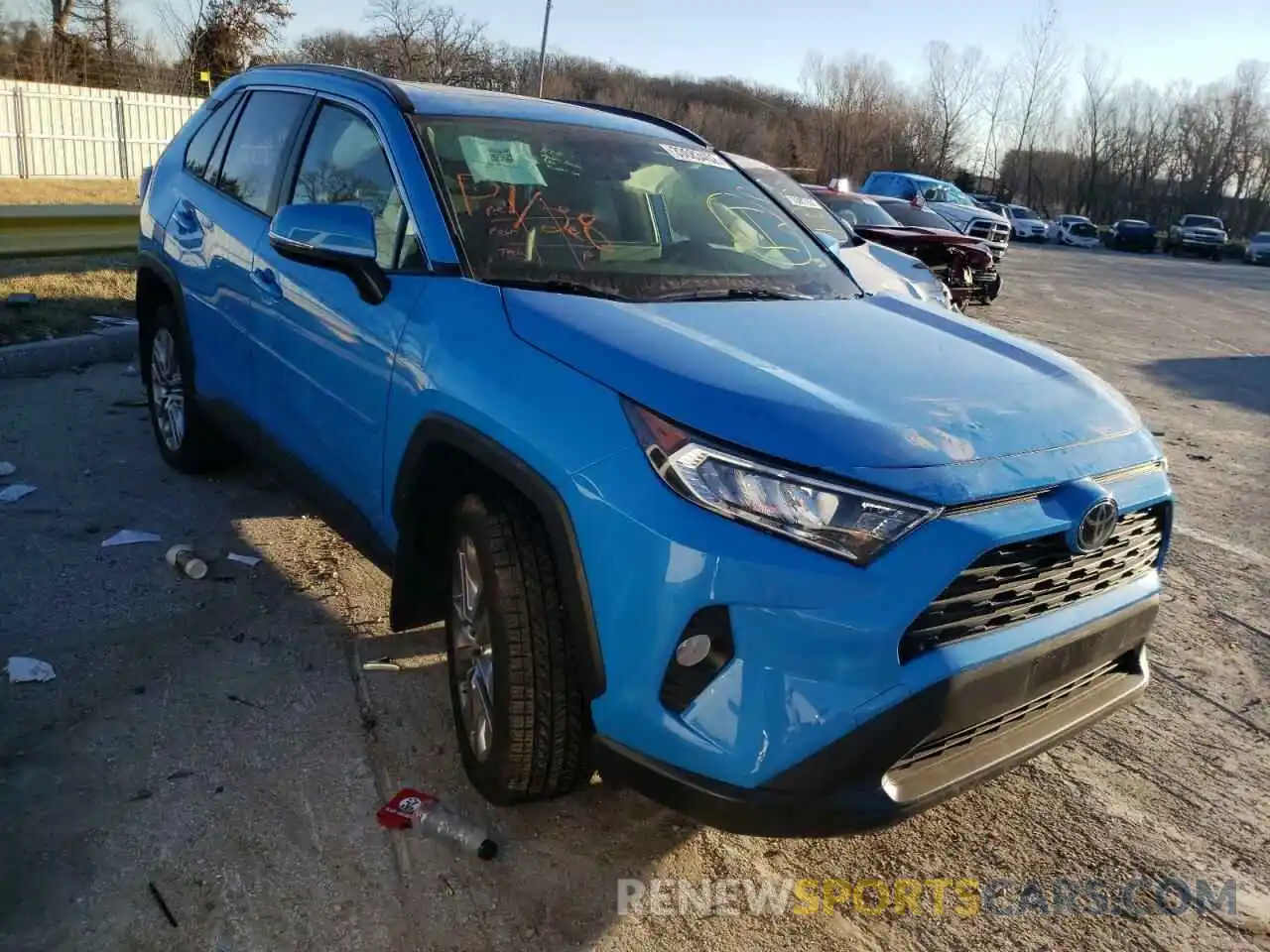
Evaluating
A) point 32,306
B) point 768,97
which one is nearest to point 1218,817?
point 32,306

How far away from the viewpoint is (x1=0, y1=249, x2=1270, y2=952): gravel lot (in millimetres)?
2402

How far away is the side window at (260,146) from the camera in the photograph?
3957 mm

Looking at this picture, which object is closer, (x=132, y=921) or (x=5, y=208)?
(x=132, y=921)

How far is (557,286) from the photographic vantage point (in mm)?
2838

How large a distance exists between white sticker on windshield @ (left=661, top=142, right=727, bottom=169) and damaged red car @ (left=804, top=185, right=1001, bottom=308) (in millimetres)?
8690

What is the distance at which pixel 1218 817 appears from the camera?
2.97 m

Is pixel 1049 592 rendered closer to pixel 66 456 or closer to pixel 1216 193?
pixel 66 456

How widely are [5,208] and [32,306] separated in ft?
13.0

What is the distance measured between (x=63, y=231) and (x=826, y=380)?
11116 millimetres

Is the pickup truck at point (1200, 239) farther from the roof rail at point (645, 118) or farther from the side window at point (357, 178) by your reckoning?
the side window at point (357, 178)

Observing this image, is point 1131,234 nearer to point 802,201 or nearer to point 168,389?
point 802,201

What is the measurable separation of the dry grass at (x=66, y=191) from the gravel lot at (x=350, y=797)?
52.3ft

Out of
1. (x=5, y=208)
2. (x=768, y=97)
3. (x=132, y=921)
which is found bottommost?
(x=132, y=921)

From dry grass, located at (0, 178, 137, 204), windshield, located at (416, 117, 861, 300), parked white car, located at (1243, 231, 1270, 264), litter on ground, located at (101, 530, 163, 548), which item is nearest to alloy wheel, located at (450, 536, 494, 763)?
windshield, located at (416, 117, 861, 300)
